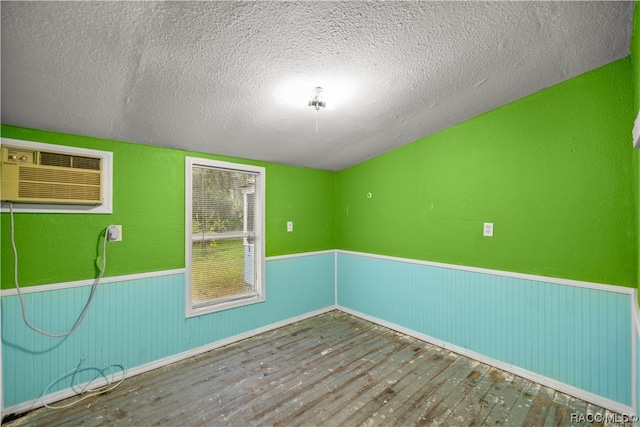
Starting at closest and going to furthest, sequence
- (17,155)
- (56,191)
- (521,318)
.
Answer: (17,155)
(56,191)
(521,318)

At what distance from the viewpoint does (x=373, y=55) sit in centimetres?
163

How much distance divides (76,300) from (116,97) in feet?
5.19

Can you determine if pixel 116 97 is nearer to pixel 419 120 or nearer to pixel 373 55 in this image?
pixel 373 55

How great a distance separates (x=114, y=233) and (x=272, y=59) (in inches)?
75.5

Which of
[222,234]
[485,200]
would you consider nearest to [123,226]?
[222,234]

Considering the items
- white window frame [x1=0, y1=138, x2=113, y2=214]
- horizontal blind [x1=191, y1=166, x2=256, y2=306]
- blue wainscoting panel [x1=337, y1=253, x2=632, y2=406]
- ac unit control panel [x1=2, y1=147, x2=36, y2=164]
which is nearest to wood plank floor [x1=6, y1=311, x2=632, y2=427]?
blue wainscoting panel [x1=337, y1=253, x2=632, y2=406]

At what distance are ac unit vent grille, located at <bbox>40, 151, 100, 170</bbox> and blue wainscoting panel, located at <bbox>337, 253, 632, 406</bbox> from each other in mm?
3044

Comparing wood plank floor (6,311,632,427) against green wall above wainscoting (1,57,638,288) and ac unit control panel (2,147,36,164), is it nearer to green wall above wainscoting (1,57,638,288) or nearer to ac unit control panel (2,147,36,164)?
green wall above wainscoting (1,57,638,288)

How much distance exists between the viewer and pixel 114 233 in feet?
7.54

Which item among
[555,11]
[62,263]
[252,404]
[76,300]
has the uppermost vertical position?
[555,11]

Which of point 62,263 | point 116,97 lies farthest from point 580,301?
point 62,263

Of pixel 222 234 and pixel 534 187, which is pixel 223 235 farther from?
pixel 534 187

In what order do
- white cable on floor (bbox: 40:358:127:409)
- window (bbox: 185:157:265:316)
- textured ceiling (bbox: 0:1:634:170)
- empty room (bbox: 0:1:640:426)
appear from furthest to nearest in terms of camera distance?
window (bbox: 185:157:265:316)
white cable on floor (bbox: 40:358:127:409)
empty room (bbox: 0:1:640:426)
textured ceiling (bbox: 0:1:634:170)

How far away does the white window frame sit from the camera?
1.92 m
